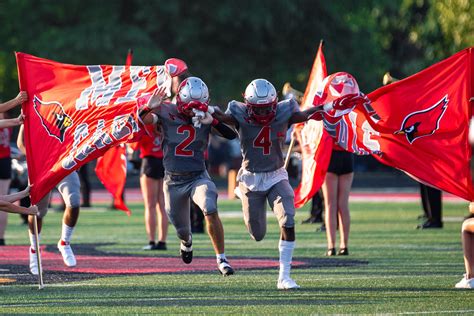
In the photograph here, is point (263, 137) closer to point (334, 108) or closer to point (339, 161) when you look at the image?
point (334, 108)

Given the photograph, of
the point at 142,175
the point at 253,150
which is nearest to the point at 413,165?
the point at 253,150

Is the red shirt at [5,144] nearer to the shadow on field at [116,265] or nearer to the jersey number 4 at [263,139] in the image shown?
the shadow on field at [116,265]

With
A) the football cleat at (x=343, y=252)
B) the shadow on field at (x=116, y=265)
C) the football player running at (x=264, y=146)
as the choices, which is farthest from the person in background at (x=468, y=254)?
the football cleat at (x=343, y=252)

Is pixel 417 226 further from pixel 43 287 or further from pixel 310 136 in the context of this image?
pixel 43 287

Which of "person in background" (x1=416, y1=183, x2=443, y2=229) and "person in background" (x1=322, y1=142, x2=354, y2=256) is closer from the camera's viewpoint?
"person in background" (x1=322, y1=142, x2=354, y2=256)

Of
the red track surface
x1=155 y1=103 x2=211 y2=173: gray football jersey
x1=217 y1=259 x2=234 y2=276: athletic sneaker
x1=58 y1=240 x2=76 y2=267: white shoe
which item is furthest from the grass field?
x1=155 y1=103 x2=211 y2=173: gray football jersey

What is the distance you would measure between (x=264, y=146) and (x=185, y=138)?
0.82 m

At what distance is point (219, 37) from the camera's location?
154 ft

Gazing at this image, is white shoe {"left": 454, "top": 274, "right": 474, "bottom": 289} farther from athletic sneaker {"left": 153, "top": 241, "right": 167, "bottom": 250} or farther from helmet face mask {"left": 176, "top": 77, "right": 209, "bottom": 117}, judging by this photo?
athletic sneaker {"left": 153, "top": 241, "right": 167, "bottom": 250}

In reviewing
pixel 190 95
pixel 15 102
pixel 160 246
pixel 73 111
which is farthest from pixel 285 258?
pixel 160 246

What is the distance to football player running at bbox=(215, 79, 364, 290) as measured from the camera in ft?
40.8

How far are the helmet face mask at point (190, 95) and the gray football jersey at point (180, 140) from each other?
0.14 m

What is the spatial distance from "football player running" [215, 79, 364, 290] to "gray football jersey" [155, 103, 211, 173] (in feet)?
1.18

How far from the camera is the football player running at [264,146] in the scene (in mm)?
12445
